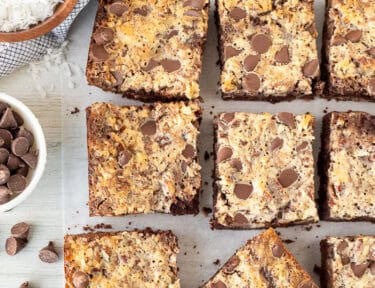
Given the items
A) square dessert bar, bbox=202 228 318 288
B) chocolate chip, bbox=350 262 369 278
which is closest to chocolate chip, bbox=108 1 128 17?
square dessert bar, bbox=202 228 318 288

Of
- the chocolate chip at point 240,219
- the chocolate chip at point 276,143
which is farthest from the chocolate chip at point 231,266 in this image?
the chocolate chip at point 276,143

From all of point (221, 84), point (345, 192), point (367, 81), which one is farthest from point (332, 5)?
point (345, 192)

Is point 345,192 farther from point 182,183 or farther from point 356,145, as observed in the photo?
point 182,183

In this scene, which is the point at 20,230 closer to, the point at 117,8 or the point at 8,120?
the point at 8,120

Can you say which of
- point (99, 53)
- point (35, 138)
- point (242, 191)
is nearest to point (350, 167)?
point (242, 191)

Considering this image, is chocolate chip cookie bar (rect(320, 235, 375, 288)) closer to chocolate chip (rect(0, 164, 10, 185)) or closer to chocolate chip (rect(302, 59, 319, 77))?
chocolate chip (rect(302, 59, 319, 77))

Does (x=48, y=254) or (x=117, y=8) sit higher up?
(x=117, y=8)
